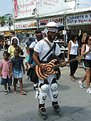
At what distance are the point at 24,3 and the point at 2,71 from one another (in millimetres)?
13829

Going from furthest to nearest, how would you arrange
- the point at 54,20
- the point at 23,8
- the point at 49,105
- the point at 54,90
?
1. the point at 23,8
2. the point at 54,20
3. the point at 49,105
4. the point at 54,90

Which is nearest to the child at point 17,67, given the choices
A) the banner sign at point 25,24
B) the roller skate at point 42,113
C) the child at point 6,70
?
the child at point 6,70

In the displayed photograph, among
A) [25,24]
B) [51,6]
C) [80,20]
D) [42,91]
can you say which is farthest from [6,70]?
[25,24]

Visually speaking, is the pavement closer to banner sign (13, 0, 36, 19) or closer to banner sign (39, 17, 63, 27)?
banner sign (39, 17, 63, 27)

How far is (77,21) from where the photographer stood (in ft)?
56.4

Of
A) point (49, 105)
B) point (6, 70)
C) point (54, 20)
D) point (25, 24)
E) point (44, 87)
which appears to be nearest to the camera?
point (44, 87)

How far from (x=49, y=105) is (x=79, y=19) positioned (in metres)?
10.4

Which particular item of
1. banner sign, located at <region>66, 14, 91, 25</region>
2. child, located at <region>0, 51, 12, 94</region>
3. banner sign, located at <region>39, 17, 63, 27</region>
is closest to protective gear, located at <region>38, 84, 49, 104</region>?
child, located at <region>0, 51, 12, 94</region>

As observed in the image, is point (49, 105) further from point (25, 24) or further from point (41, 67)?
point (25, 24)

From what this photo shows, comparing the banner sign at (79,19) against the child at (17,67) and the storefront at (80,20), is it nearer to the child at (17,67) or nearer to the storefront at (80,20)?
the storefront at (80,20)

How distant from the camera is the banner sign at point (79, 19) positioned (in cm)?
1642

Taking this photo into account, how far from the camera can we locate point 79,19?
55.9ft

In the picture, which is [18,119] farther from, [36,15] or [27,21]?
[27,21]

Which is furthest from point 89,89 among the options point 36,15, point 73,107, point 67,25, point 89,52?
point 36,15
